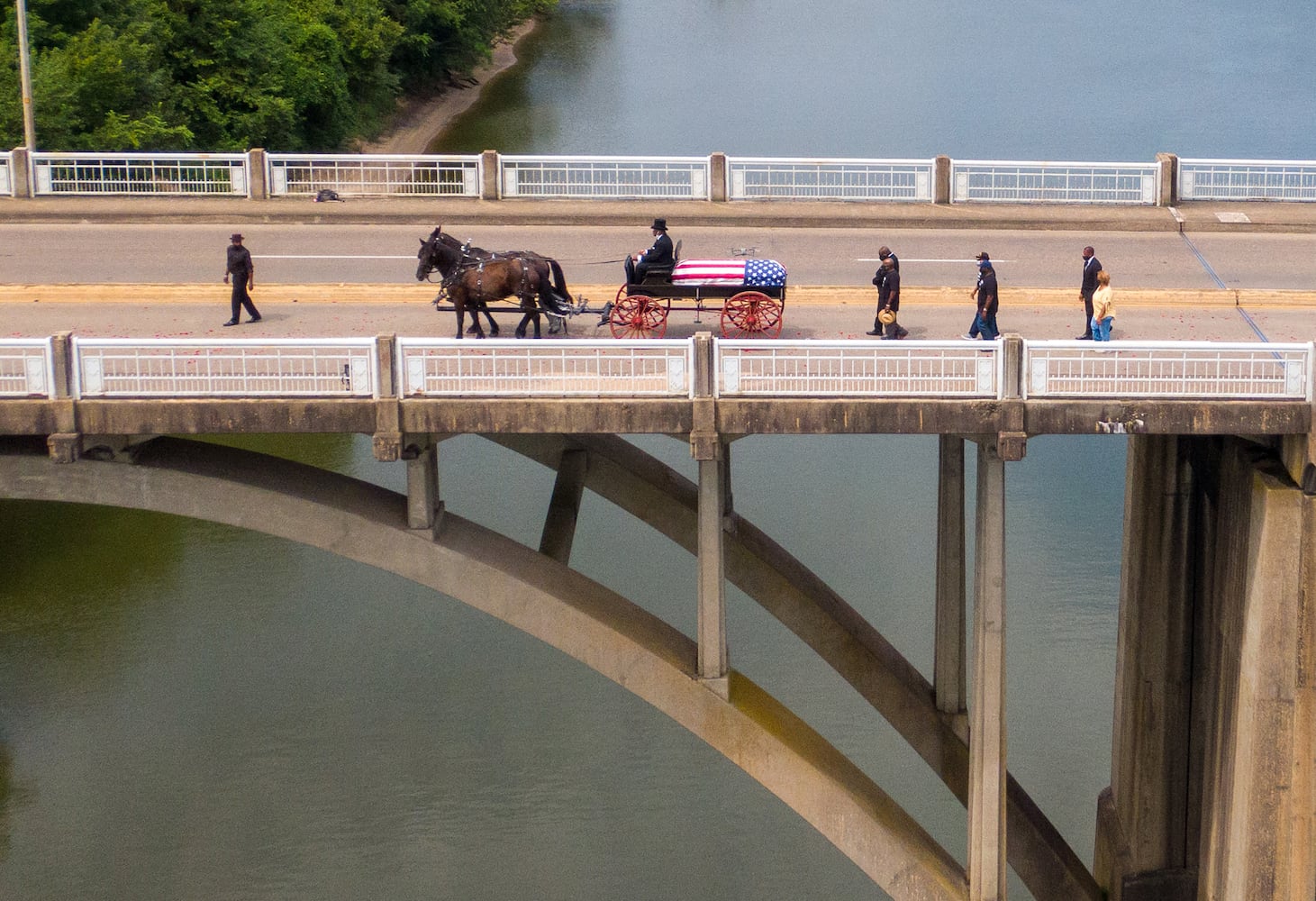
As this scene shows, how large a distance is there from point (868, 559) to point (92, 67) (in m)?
24.6

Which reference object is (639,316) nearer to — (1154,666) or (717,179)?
(717,179)

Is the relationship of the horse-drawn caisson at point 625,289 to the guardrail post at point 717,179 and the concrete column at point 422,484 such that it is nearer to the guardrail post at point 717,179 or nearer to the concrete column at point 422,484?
the concrete column at point 422,484

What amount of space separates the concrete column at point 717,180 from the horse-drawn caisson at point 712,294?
6.09 metres

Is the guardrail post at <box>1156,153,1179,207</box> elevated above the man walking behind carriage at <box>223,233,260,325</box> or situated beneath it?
elevated above

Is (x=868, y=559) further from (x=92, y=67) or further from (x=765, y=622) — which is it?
(x=92, y=67)

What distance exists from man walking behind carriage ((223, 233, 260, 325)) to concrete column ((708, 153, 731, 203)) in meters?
7.69

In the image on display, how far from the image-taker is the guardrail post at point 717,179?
91.3 ft

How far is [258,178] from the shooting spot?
2816 cm

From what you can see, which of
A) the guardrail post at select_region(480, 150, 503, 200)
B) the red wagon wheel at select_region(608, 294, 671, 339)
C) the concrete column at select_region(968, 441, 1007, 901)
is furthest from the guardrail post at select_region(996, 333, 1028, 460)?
the guardrail post at select_region(480, 150, 503, 200)

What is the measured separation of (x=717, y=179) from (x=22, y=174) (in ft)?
32.6

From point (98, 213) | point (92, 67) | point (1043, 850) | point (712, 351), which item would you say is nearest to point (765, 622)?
point (1043, 850)

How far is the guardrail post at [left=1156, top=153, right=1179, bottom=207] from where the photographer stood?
90.9 feet

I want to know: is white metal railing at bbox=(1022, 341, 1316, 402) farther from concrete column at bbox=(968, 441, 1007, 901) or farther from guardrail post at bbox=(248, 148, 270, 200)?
guardrail post at bbox=(248, 148, 270, 200)

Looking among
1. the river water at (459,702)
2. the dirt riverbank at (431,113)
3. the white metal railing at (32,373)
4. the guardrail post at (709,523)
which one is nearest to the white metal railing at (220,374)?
the white metal railing at (32,373)
